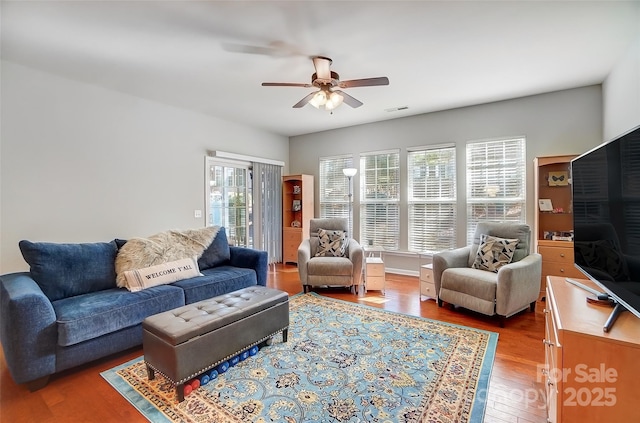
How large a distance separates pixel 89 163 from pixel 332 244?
3.29 m

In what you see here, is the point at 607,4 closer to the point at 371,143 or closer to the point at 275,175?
the point at 371,143

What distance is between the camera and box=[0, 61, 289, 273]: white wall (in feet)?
9.61

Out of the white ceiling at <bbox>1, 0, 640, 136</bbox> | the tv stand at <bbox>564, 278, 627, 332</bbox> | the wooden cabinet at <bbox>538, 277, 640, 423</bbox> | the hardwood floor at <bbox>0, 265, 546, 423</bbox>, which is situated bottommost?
the hardwood floor at <bbox>0, 265, 546, 423</bbox>

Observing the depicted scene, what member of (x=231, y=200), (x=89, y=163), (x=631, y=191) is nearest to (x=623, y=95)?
(x=631, y=191)

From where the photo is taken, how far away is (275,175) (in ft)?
19.8

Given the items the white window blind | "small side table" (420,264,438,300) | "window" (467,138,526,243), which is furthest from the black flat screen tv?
the white window blind

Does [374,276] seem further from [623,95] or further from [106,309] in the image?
[623,95]

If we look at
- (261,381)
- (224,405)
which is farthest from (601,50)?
(224,405)

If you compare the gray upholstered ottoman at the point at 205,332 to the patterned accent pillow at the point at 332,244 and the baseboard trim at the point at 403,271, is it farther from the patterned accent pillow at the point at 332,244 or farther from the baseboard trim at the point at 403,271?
the baseboard trim at the point at 403,271

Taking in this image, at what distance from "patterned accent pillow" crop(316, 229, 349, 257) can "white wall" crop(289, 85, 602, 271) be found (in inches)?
47.8

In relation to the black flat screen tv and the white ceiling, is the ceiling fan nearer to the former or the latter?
the white ceiling

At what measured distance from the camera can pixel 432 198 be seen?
4.83 meters

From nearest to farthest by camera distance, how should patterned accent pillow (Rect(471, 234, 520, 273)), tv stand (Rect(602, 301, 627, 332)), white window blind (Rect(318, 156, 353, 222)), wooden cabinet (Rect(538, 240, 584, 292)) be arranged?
1. tv stand (Rect(602, 301, 627, 332))
2. patterned accent pillow (Rect(471, 234, 520, 273))
3. wooden cabinet (Rect(538, 240, 584, 292))
4. white window blind (Rect(318, 156, 353, 222))

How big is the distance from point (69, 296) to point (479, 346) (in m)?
3.61
